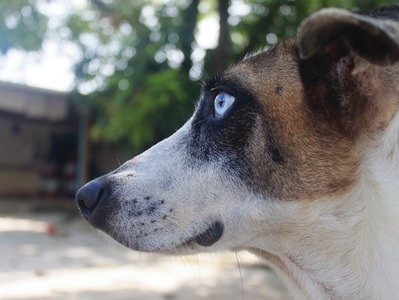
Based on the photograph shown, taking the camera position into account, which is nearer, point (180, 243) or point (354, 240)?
point (354, 240)

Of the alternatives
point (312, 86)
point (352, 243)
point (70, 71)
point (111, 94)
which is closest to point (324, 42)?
point (312, 86)

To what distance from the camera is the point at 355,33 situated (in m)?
1.60

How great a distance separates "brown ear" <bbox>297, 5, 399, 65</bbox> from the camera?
146cm

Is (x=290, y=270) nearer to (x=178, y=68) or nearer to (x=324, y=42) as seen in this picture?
(x=324, y=42)

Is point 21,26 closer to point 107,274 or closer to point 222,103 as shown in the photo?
point 107,274

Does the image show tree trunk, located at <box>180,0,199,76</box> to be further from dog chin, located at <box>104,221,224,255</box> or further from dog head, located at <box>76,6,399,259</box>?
dog chin, located at <box>104,221,224,255</box>

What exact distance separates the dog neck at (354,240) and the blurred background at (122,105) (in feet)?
5.37

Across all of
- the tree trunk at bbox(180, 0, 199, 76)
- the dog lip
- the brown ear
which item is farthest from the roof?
the brown ear

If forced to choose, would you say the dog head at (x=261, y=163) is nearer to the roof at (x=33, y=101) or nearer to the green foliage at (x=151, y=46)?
the green foliage at (x=151, y=46)

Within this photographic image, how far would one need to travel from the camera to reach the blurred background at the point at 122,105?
5805 millimetres

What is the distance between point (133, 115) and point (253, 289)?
3725 mm

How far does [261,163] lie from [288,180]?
138 mm

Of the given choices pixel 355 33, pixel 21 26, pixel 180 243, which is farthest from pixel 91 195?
pixel 21 26

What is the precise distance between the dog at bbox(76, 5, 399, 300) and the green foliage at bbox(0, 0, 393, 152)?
518 cm
